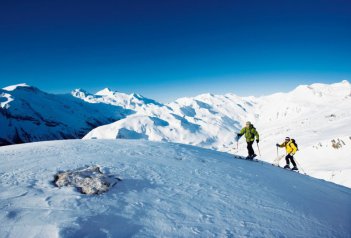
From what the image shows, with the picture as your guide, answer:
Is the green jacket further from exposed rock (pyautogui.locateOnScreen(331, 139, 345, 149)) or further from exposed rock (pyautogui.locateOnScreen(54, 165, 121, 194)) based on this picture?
exposed rock (pyautogui.locateOnScreen(331, 139, 345, 149))

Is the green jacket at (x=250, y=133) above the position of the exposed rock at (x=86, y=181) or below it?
above

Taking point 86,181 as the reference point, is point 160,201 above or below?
below

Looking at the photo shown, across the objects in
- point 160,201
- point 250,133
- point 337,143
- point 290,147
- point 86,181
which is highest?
point 250,133

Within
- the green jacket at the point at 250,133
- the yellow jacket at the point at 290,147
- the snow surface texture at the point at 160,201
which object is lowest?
the snow surface texture at the point at 160,201

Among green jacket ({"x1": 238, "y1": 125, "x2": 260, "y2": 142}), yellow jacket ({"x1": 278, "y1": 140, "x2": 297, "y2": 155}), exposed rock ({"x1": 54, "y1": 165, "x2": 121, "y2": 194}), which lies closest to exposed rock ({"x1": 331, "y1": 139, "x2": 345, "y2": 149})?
yellow jacket ({"x1": 278, "y1": 140, "x2": 297, "y2": 155})

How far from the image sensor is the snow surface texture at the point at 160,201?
23.7 ft

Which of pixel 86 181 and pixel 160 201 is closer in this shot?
pixel 160 201

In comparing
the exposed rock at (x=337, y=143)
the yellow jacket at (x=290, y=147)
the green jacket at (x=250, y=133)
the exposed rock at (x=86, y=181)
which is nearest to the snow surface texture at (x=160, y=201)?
the exposed rock at (x=86, y=181)

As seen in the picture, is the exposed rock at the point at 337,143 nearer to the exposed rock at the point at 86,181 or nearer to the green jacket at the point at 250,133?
the green jacket at the point at 250,133

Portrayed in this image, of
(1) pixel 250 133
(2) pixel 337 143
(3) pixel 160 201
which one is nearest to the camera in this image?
(3) pixel 160 201

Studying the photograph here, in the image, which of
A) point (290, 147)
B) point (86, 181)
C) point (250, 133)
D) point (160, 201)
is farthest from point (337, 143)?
point (86, 181)

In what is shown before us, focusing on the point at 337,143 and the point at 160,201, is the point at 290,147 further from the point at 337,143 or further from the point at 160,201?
the point at 337,143

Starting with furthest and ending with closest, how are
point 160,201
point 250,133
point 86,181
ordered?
point 250,133, point 86,181, point 160,201

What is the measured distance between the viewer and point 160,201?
898 cm
